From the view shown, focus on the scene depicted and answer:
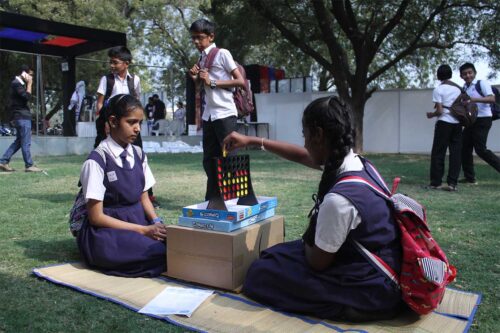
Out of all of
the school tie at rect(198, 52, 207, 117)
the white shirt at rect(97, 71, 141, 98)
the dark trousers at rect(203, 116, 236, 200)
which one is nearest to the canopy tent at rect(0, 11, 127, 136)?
the white shirt at rect(97, 71, 141, 98)

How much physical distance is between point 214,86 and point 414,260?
8.66 ft

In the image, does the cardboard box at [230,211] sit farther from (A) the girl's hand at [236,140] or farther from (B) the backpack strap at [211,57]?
(B) the backpack strap at [211,57]

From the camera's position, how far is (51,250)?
3.61 meters

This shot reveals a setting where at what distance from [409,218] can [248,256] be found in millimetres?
1022

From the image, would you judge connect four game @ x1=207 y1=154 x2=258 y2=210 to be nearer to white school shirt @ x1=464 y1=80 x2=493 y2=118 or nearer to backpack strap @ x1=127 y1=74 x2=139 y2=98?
backpack strap @ x1=127 y1=74 x2=139 y2=98

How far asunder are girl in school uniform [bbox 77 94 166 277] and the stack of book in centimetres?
36

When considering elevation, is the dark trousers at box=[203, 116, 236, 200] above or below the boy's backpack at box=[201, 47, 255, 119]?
below

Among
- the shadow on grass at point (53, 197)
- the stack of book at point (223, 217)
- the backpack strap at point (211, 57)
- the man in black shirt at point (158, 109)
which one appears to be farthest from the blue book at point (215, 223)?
the man in black shirt at point (158, 109)

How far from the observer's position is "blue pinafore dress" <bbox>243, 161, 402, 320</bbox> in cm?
220

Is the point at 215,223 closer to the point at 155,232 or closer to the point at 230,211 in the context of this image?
the point at 230,211

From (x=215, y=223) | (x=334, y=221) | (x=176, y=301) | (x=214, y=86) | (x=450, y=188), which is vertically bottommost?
(x=176, y=301)

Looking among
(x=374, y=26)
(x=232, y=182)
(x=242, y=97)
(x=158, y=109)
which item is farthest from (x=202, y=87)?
(x=158, y=109)

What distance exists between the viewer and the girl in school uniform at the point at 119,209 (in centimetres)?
304

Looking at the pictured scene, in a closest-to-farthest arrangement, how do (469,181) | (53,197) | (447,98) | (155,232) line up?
(155,232) < (53,197) < (447,98) < (469,181)
